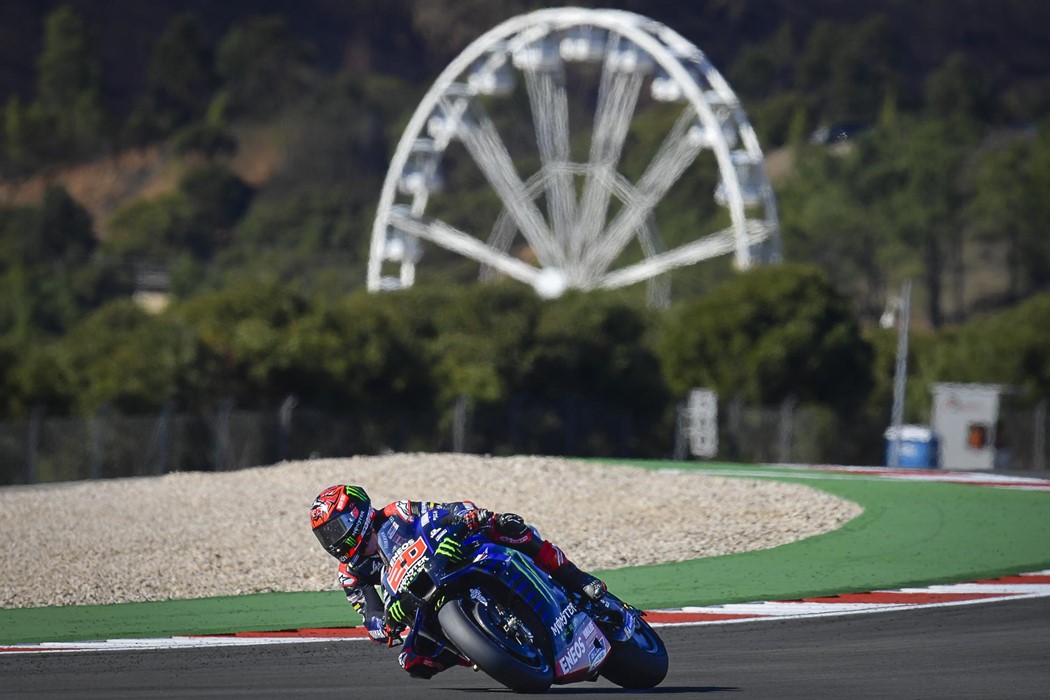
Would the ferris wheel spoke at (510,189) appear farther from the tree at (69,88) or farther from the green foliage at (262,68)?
the green foliage at (262,68)

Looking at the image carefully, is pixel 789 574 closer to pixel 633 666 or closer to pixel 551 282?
pixel 633 666

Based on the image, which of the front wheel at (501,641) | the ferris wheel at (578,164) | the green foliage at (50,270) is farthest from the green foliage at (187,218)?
the front wheel at (501,641)

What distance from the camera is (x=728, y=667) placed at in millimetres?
10906

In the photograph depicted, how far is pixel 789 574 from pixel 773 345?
33.7 meters

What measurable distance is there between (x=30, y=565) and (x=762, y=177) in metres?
41.8

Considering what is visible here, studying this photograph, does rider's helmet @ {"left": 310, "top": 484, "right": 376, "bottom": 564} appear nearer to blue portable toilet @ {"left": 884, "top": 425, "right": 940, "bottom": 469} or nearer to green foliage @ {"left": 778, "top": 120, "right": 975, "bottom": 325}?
blue portable toilet @ {"left": 884, "top": 425, "right": 940, "bottom": 469}

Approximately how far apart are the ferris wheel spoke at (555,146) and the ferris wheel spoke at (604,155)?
1.99 ft

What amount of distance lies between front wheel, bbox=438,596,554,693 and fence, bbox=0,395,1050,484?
2157 centimetres

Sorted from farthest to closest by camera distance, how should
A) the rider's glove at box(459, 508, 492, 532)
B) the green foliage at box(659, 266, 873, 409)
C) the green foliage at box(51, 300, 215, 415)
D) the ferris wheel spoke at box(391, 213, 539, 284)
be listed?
the ferris wheel spoke at box(391, 213, 539, 284) → the green foliage at box(659, 266, 873, 409) → the green foliage at box(51, 300, 215, 415) → the rider's glove at box(459, 508, 492, 532)

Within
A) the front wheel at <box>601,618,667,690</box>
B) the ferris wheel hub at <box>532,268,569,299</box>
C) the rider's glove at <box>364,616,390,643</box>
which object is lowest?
the front wheel at <box>601,618,667,690</box>

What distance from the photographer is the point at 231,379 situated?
38.8 meters

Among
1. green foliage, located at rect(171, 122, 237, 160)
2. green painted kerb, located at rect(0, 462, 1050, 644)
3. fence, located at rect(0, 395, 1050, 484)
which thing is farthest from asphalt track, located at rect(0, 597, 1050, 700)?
green foliage, located at rect(171, 122, 237, 160)

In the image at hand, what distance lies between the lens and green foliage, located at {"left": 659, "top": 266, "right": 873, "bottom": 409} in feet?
163

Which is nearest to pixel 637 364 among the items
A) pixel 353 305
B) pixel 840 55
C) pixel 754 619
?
pixel 353 305
